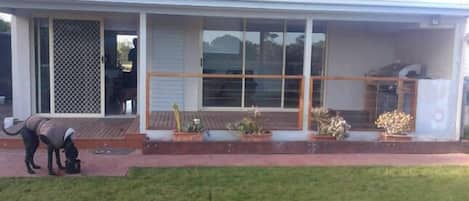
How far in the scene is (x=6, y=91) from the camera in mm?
12609

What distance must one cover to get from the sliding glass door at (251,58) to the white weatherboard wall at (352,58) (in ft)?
2.73

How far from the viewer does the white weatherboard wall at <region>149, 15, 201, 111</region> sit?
30.7 ft

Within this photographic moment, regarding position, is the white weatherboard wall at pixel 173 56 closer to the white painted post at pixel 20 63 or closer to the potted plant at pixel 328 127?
the white painted post at pixel 20 63

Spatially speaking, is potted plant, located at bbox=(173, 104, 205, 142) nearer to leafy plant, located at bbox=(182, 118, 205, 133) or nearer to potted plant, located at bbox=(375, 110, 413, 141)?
leafy plant, located at bbox=(182, 118, 205, 133)

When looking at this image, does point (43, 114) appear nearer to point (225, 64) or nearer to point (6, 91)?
point (225, 64)

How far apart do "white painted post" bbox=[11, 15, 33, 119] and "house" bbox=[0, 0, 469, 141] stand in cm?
2

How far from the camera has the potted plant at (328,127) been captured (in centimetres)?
713

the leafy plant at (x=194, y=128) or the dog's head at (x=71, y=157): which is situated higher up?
the leafy plant at (x=194, y=128)

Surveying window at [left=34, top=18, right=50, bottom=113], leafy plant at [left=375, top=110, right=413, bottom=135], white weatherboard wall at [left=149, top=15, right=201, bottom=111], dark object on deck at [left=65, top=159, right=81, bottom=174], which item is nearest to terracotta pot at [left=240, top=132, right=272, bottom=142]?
leafy plant at [left=375, top=110, right=413, bottom=135]

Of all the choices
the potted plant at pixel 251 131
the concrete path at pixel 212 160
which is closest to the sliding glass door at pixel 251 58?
the potted plant at pixel 251 131

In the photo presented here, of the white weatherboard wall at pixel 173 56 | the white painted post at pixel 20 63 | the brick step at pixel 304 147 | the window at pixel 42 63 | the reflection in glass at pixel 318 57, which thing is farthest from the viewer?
the reflection in glass at pixel 318 57

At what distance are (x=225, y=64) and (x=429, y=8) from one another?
13.5ft

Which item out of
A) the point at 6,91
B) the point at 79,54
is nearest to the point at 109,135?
the point at 79,54

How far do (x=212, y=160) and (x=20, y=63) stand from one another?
4.33 metres
